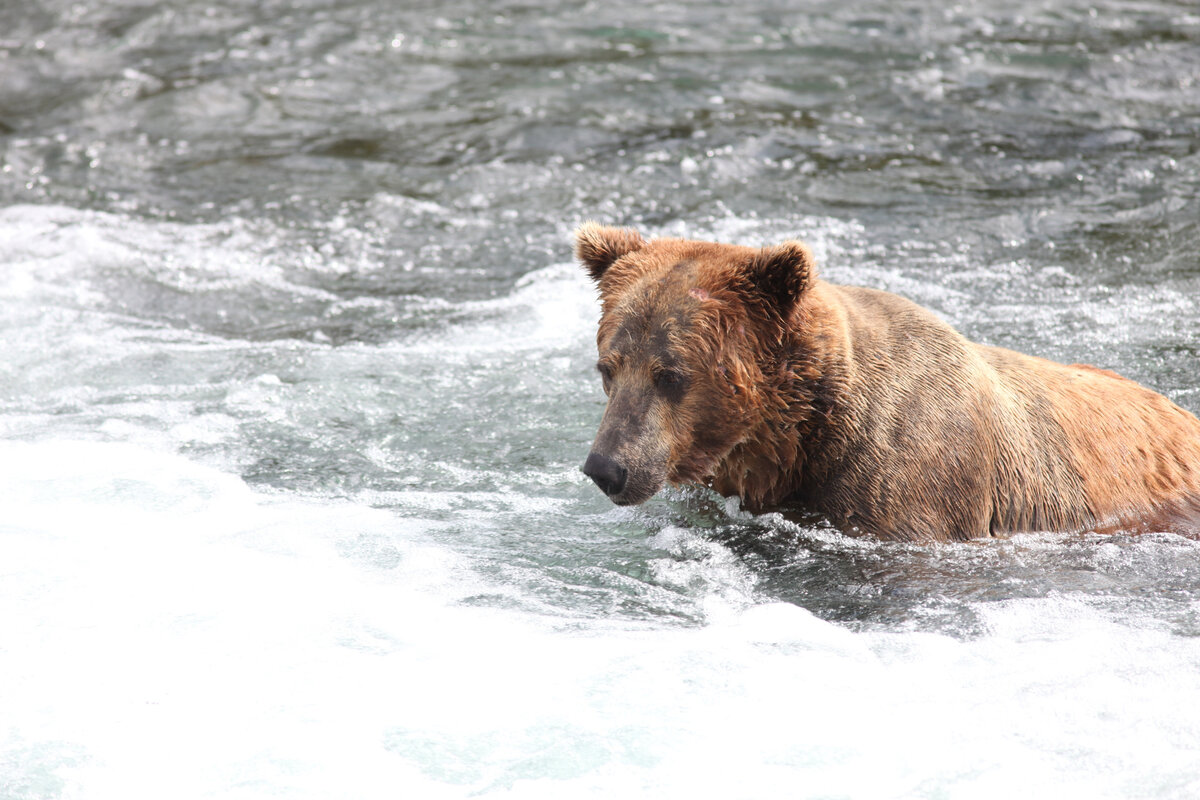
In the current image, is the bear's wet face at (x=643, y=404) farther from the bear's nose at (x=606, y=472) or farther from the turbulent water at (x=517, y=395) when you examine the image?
the turbulent water at (x=517, y=395)

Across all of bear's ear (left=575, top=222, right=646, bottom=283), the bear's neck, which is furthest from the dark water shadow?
bear's ear (left=575, top=222, right=646, bottom=283)

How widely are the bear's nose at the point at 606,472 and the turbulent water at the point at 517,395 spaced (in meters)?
0.48

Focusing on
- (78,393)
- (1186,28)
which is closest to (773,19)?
(1186,28)

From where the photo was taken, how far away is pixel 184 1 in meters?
14.6

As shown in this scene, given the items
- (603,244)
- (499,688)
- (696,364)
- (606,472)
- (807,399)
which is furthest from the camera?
(603,244)

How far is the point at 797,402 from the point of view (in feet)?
14.9

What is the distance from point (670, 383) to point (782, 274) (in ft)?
1.84

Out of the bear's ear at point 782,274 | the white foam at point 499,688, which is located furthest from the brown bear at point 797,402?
the white foam at point 499,688

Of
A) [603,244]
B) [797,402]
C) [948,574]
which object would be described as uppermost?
[603,244]

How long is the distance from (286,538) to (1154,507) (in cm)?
359

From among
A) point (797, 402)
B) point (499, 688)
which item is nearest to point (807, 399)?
point (797, 402)

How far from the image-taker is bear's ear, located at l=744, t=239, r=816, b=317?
4.34 m

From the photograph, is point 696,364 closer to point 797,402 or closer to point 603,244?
point 797,402

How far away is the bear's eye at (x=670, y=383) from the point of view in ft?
14.6
